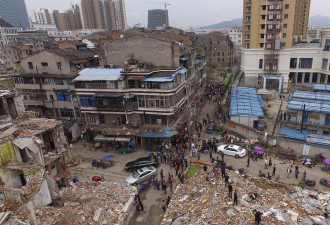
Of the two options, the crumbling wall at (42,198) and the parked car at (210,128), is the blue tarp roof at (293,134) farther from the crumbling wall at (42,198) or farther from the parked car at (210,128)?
the crumbling wall at (42,198)

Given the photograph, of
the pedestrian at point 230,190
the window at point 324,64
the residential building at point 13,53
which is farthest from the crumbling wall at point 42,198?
the residential building at point 13,53

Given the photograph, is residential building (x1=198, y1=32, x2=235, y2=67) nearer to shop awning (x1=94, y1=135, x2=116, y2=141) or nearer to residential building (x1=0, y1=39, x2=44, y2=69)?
residential building (x1=0, y1=39, x2=44, y2=69)

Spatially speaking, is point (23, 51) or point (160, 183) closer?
point (160, 183)

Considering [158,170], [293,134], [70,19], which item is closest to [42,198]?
[158,170]

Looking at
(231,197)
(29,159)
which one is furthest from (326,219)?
(29,159)

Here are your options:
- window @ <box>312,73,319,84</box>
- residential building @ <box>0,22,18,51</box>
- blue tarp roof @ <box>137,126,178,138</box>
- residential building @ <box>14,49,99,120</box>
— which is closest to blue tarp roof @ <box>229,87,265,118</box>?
blue tarp roof @ <box>137,126,178,138</box>

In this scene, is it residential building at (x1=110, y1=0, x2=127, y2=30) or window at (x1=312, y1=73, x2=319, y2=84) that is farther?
residential building at (x1=110, y1=0, x2=127, y2=30)

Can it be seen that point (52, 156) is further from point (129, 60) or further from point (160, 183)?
point (129, 60)
